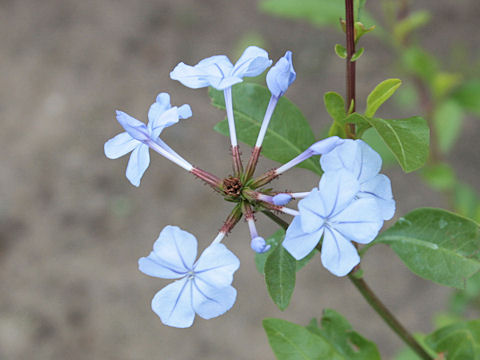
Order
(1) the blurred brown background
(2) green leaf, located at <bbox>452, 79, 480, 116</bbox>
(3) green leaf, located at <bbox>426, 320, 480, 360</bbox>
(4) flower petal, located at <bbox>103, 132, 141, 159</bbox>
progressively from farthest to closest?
(1) the blurred brown background → (2) green leaf, located at <bbox>452, 79, 480, 116</bbox> → (3) green leaf, located at <bbox>426, 320, 480, 360</bbox> → (4) flower petal, located at <bbox>103, 132, 141, 159</bbox>

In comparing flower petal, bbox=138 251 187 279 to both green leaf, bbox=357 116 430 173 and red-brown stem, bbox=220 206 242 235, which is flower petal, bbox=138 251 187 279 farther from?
green leaf, bbox=357 116 430 173

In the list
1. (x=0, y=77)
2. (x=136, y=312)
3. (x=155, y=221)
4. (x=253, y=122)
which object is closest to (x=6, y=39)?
(x=0, y=77)

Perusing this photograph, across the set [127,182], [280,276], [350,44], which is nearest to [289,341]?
[280,276]

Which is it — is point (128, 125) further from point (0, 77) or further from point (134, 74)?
point (0, 77)

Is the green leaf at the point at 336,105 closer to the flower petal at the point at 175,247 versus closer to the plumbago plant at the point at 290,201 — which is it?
the plumbago plant at the point at 290,201

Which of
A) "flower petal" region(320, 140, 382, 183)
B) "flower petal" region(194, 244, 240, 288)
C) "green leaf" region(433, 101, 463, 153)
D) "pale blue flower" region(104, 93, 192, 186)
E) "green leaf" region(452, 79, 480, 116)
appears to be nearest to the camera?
"flower petal" region(194, 244, 240, 288)

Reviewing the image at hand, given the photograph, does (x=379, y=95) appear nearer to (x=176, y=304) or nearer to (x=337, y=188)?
(x=337, y=188)

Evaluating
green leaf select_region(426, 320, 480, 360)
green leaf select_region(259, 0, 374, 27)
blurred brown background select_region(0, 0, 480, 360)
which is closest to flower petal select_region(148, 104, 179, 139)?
green leaf select_region(426, 320, 480, 360)
